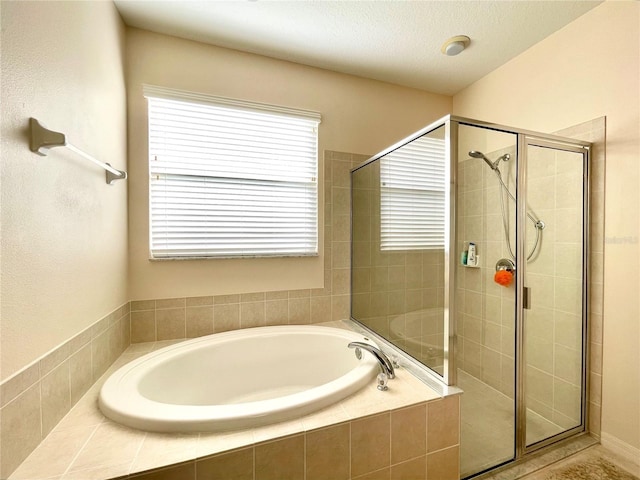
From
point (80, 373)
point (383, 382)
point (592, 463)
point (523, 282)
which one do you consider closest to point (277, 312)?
point (383, 382)

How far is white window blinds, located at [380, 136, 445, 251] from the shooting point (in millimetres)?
1409

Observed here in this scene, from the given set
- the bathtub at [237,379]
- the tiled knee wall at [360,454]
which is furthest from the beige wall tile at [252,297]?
the tiled knee wall at [360,454]

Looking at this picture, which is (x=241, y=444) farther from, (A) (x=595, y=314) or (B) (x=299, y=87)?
(B) (x=299, y=87)

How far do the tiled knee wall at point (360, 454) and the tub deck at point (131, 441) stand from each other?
22 millimetres

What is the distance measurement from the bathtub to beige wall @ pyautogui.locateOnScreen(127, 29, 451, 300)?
401mm

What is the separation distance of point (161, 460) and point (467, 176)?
1713 millimetres

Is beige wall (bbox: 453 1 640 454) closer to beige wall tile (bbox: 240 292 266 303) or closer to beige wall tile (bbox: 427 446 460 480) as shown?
beige wall tile (bbox: 427 446 460 480)

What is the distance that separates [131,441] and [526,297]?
6.35 feet

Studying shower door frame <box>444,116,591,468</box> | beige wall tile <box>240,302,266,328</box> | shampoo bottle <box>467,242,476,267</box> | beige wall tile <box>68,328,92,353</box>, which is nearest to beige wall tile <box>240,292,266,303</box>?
beige wall tile <box>240,302,266,328</box>

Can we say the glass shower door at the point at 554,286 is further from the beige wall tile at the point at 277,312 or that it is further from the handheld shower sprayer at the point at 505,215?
the beige wall tile at the point at 277,312

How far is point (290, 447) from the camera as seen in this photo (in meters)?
0.97

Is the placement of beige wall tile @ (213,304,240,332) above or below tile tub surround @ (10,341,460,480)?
above

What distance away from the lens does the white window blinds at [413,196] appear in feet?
4.62

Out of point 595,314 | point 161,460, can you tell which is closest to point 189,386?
point 161,460
